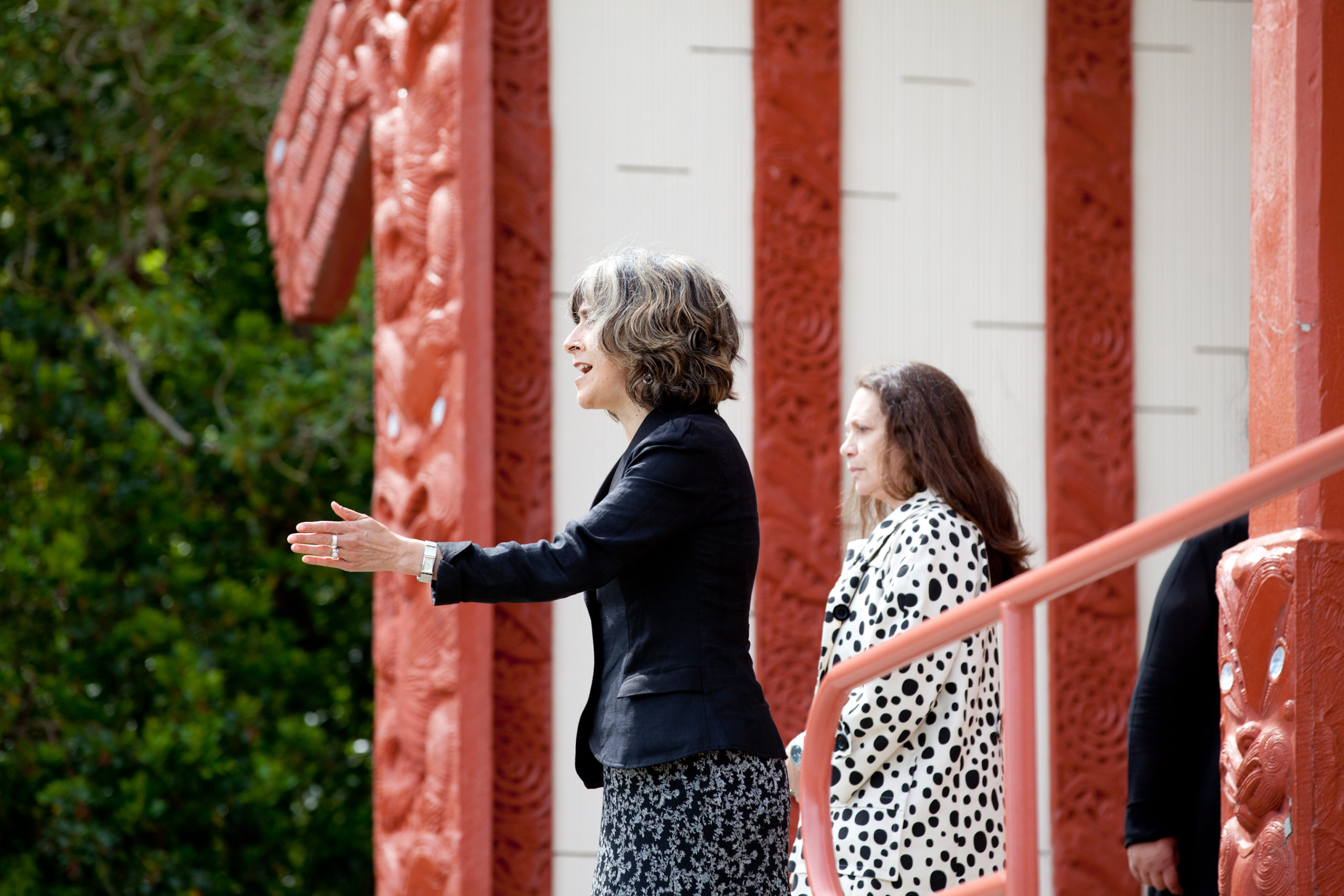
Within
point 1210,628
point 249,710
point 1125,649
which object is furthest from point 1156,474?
point 249,710

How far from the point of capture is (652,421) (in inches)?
92.4

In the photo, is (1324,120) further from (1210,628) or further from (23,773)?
(23,773)

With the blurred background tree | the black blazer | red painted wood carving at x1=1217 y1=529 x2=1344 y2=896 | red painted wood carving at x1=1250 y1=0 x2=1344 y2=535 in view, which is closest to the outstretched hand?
red painted wood carving at x1=1217 y1=529 x2=1344 y2=896

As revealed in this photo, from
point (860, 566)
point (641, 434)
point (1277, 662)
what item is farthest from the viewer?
point (860, 566)

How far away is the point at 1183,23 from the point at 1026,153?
612 mm

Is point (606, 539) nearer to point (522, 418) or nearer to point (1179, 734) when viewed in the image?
point (1179, 734)

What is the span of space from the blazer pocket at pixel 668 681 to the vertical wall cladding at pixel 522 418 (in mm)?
1776

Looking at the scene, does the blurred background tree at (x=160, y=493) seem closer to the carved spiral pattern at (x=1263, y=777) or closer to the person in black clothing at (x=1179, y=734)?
the person in black clothing at (x=1179, y=734)

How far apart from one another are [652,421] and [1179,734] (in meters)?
1.42

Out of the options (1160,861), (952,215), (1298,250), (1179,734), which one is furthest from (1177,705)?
(952,215)

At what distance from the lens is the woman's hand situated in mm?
2049

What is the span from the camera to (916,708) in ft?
8.86

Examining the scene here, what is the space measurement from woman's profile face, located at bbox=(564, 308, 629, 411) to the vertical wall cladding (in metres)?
1.63

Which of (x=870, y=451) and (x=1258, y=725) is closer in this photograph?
(x=1258, y=725)
